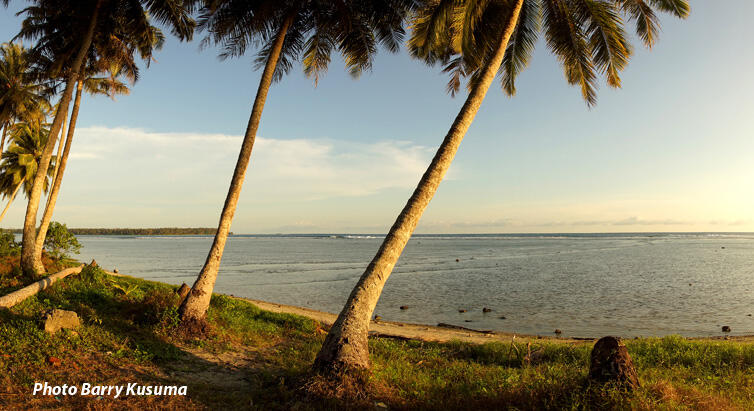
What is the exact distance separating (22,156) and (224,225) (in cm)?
2858

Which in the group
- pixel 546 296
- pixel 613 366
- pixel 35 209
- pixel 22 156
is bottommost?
pixel 546 296

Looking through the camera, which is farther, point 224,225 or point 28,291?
point 28,291

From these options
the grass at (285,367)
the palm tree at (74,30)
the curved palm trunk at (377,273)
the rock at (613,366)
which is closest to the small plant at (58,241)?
the palm tree at (74,30)

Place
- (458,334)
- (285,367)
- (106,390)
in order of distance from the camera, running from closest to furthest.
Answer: (106,390)
(285,367)
(458,334)

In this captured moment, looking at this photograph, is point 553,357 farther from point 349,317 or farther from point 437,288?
point 437,288

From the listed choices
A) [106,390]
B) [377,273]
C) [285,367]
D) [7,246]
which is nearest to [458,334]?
[285,367]

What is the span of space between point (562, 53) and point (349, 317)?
8.74m

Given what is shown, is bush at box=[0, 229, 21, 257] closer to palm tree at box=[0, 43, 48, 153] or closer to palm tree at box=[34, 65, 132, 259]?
palm tree at box=[34, 65, 132, 259]

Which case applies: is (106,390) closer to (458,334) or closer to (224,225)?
(224,225)

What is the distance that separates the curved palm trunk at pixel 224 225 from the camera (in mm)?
9125

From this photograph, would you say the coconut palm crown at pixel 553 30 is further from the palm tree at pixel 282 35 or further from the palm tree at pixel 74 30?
the palm tree at pixel 74 30

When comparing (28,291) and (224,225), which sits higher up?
(224,225)

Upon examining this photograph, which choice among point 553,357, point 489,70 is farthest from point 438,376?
point 489,70

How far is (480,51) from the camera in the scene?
1075 centimetres
